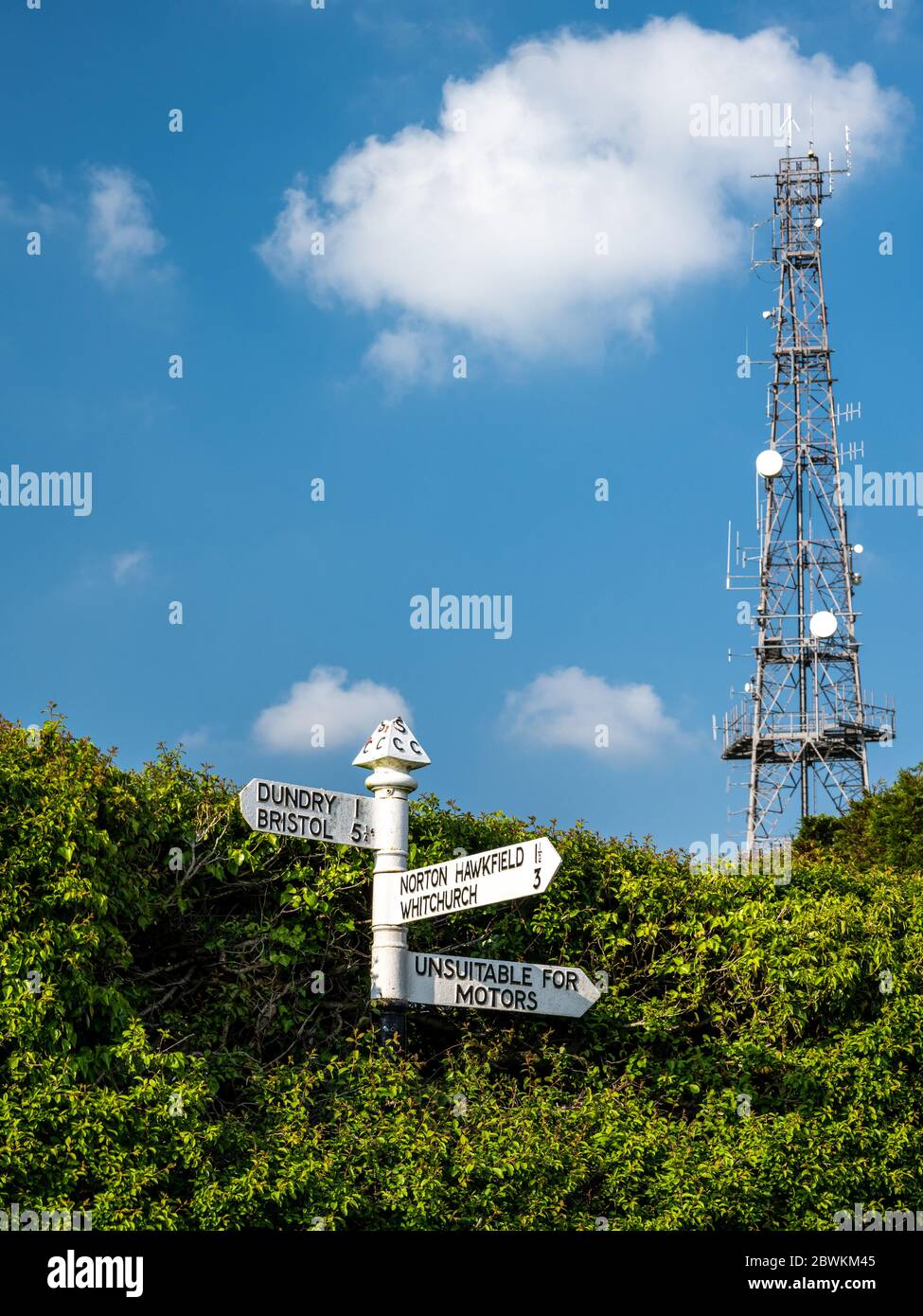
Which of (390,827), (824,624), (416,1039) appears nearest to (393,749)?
(390,827)

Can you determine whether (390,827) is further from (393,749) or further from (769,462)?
(769,462)

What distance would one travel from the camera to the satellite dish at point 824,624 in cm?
4278

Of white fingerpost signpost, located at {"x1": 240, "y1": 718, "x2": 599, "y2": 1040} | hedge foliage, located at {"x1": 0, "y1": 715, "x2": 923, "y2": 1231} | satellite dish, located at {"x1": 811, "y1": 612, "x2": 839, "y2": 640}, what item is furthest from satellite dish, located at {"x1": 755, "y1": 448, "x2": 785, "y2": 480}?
white fingerpost signpost, located at {"x1": 240, "y1": 718, "x2": 599, "y2": 1040}

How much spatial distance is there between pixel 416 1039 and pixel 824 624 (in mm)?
30707

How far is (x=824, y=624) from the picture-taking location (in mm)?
42844

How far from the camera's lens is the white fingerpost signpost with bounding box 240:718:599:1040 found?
1140 cm

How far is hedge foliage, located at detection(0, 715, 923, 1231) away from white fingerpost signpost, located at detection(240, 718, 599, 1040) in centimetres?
69

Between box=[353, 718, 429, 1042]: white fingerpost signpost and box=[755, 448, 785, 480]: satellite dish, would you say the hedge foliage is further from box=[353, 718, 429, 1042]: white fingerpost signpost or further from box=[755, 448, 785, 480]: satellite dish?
box=[755, 448, 785, 480]: satellite dish

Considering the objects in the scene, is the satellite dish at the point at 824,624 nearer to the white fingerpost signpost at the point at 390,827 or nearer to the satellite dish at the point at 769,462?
the satellite dish at the point at 769,462

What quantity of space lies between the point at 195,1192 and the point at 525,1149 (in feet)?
7.47

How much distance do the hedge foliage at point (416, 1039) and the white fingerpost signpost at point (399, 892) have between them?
0.69m

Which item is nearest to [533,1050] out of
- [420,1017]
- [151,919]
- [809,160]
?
[420,1017]

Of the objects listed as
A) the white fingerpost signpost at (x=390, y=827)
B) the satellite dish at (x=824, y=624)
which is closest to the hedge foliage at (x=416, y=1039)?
the white fingerpost signpost at (x=390, y=827)
